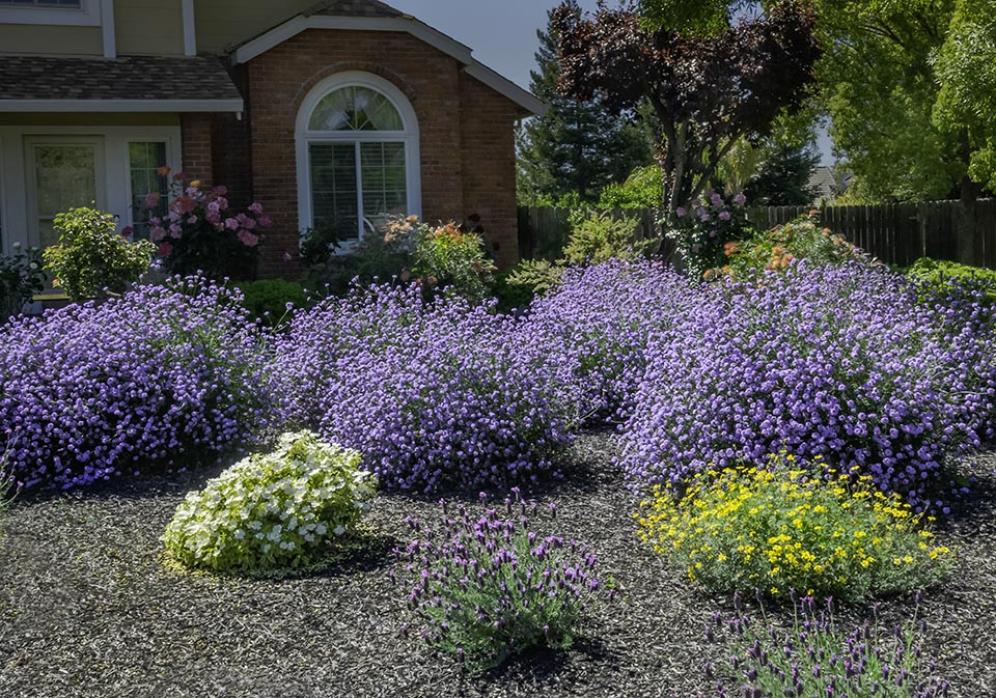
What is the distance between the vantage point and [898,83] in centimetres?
2648

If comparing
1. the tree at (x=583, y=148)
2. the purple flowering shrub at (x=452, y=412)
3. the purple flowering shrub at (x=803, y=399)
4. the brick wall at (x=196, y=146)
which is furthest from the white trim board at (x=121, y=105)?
the tree at (x=583, y=148)

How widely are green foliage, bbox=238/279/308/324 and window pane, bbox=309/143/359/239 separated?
10.9 feet

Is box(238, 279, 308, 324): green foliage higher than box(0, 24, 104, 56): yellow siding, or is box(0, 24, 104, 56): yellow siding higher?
box(0, 24, 104, 56): yellow siding

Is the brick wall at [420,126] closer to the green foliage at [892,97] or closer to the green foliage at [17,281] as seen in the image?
the green foliage at [17,281]

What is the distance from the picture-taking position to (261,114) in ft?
54.3

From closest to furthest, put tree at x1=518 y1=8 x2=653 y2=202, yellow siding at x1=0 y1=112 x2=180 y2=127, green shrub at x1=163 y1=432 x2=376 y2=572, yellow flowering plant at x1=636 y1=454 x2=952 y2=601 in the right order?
yellow flowering plant at x1=636 y1=454 x2=952 y2=601, green shrub at x1=163 y1=432 x2=376 y2=572, yellow siding at x1=0 y1=112 x2=180 y2=127, tree at x1=518 y1=8 x2=653 y2=202

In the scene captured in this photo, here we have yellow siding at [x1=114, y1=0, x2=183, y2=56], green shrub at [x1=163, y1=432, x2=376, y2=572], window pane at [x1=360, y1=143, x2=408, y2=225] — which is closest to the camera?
green shrub at [x1=163, y1=432, x2=376, y2=572]

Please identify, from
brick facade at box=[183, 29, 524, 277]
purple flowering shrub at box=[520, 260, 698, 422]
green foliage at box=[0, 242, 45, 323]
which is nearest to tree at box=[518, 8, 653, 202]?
brick facade at box=[183, 29, 524, 277]

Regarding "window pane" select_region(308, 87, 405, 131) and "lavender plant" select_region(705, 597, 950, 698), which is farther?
"window pane" select_region(308, 87, 405, 131)

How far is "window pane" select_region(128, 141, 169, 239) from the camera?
1617 centimetres

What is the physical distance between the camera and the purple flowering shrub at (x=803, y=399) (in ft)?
21.9

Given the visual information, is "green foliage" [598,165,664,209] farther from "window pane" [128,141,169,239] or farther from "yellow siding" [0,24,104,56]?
"yellow siding" [0,24,104,56]

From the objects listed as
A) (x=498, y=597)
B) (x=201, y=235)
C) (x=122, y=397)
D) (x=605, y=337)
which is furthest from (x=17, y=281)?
(x=498, y=597)

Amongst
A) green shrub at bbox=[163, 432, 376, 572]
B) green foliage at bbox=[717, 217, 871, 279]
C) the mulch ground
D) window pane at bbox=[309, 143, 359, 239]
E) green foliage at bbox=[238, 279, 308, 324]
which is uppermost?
window pane at bbox=[309, 143, 359, 239]
